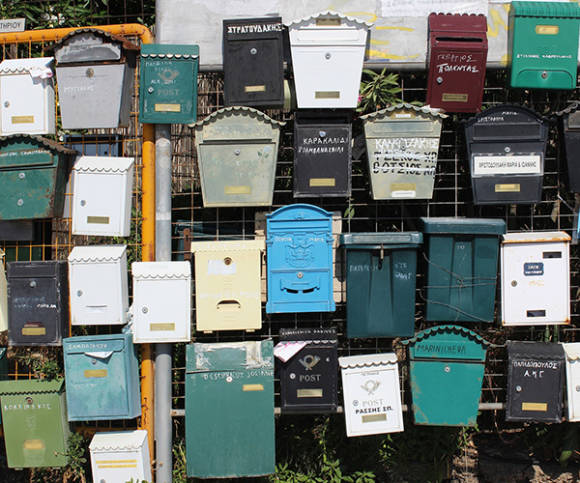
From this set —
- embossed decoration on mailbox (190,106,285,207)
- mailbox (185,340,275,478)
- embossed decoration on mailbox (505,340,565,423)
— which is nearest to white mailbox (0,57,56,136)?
embossed decoration on mailbox (190,106,285,207)

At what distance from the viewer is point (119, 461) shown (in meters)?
3.53

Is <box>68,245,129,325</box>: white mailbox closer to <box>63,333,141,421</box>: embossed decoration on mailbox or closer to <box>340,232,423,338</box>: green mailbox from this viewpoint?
<box>63,333,141,421</box>: embossed decoration on mailbox

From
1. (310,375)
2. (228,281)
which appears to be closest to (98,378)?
(228,281)

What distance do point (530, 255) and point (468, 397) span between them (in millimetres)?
965

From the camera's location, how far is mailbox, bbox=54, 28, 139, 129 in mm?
3576

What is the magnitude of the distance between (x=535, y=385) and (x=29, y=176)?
3461mm

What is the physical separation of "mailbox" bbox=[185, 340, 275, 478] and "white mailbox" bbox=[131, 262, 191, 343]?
0.32m

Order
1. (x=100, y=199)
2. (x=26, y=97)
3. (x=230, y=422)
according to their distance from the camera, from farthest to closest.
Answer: (x=26, y=97), (x=100, y=199), (x=230, y=422)

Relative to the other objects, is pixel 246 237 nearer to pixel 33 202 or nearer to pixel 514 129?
pixel 33 202

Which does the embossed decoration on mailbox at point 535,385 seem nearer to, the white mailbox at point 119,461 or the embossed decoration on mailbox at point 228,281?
the embossed decoration on mailbox at point 228,281

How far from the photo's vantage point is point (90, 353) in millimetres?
3525

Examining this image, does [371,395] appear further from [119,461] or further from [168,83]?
[168,83]

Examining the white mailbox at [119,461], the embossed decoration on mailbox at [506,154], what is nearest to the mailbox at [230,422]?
the white mailbox at [119,461]

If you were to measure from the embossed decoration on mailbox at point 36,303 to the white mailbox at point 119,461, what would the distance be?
0.73 m
